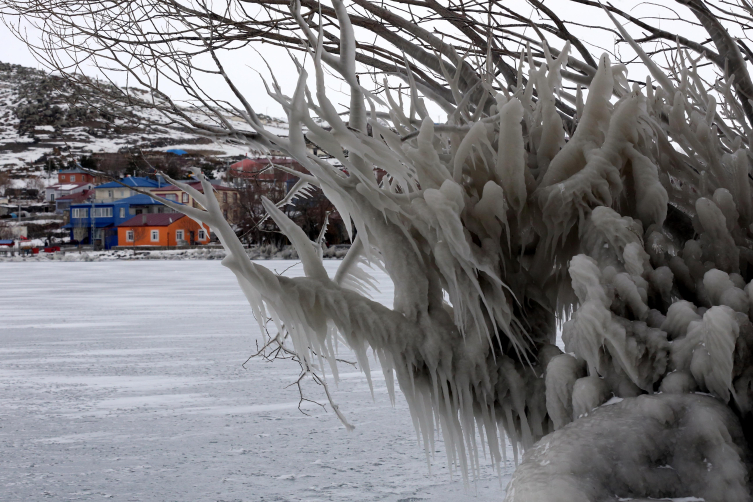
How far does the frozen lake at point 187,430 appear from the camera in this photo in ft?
9.36

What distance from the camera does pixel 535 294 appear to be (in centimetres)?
196

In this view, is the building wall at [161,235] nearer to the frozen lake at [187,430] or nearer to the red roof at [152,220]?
the red roof at [152,220]

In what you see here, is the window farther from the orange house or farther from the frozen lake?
the frozen lake

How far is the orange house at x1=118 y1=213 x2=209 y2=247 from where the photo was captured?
127ft

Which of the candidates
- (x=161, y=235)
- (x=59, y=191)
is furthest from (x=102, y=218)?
(x=161, y=235)

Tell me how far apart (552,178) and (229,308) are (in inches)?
349

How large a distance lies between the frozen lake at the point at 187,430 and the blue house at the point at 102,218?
38.1 meters

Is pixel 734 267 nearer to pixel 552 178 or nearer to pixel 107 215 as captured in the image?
pixel 552 178

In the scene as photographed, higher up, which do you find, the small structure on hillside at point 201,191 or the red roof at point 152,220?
A: the red roof at point 152,220

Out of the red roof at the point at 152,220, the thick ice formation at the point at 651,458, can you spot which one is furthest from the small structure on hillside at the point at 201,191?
the red roof at the point at 152,220

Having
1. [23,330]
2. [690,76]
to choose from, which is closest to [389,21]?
[690,76]

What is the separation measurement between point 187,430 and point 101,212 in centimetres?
4731

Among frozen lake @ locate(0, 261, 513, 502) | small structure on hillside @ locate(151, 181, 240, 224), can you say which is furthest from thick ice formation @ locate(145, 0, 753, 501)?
frozen lake @ locate(0, 261, 513, 502)

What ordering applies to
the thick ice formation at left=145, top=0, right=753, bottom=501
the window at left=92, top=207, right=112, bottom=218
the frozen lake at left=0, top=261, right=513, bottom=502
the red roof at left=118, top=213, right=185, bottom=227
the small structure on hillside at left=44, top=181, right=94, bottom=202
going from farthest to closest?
the small structure on hillside at left=44, top=181, right=94, bottom=202, the window at left=92, top=207, right=112, bottom=218, the red roof at left=118, top=213, right=185, bottom=227, the frozen lake at left=0, top=261, right=513, bottom=502, the thick ice formation at left=145, top=0, right=753, bottom=501
